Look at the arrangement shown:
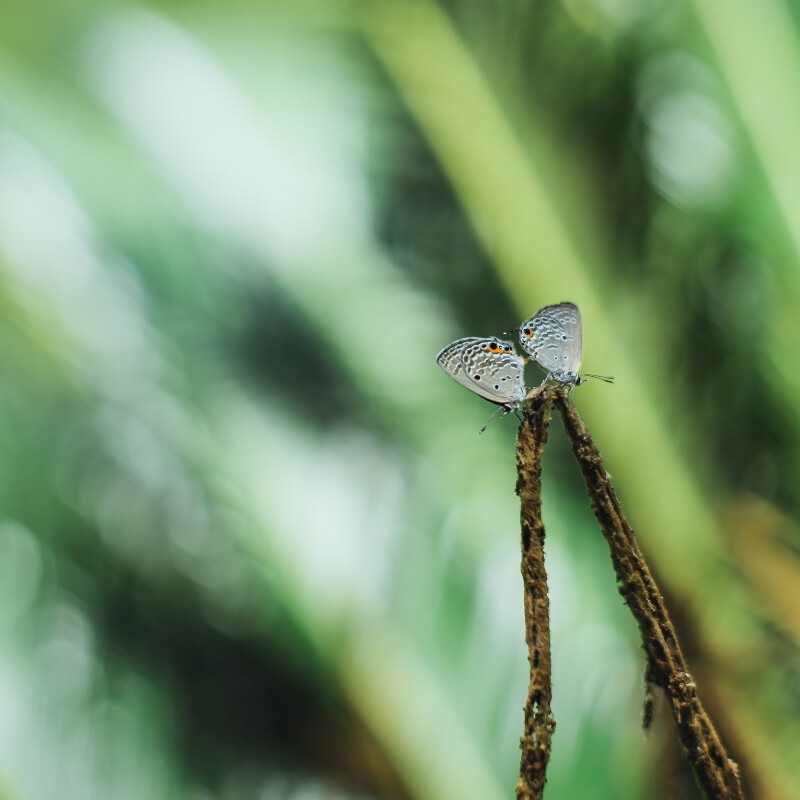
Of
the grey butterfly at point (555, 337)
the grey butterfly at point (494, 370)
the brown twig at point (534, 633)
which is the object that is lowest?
the brown twig at point (534, 633)

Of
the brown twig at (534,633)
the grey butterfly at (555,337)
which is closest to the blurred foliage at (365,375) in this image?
the grey butterfly at (555,337)

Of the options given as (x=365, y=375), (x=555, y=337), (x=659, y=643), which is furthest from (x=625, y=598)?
(x=365, y=375)

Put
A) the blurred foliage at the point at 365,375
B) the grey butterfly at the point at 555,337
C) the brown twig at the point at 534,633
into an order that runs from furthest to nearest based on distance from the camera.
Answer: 1. the blurred foliage at the point at 365,375
2. the grey butterfly at the point at 555,337
3. the brown twig at the point at 534,633

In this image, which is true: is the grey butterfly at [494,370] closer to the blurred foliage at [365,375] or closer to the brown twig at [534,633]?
the brown twig at [534,633]

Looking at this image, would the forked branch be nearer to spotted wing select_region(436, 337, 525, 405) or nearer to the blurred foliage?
spotted wing select_region(436, 337, 525, 405)

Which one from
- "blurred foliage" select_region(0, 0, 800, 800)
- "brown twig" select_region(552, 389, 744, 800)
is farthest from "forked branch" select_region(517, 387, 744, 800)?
"blurred foliage" select_region(0, 0, 800, 800)
